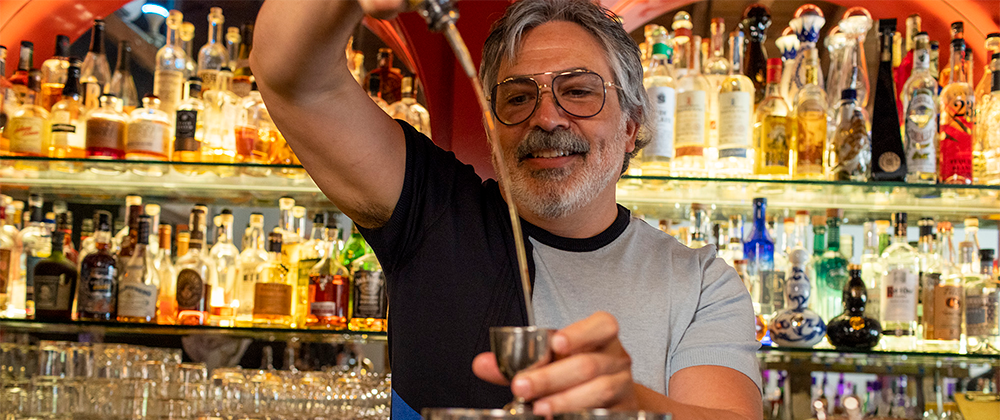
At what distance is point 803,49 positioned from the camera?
219cm

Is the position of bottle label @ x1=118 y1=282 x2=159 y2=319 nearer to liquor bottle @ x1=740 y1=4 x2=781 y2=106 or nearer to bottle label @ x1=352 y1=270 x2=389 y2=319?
Result: bottle label @ x1=352 y1=270 x2=389 y2=319

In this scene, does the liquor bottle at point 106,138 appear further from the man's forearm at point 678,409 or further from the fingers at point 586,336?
the fingers at point 586,336

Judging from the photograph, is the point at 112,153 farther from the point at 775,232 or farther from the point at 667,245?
the point at 775,232

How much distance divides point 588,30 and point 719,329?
567mm

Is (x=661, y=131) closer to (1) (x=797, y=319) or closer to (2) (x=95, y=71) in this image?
(1) (x=797, y=319)

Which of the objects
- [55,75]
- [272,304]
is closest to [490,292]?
[272,304]

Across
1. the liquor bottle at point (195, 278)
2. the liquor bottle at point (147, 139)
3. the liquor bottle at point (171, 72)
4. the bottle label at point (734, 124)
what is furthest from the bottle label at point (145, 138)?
the bottle label at point (734, 124)

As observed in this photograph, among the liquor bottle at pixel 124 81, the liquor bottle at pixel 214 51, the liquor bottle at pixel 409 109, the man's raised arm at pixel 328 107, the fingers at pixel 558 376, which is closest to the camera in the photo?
the fingers at pixel 558 376

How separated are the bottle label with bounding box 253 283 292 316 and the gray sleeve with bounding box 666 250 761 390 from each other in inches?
43.7

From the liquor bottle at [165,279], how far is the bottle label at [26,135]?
361 mm

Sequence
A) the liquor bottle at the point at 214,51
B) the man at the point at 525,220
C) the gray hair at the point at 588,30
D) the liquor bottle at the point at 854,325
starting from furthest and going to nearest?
the liquor bottle at the point at 214,51
the liquor bottle at the point at 854,325
the gray hair at the point at 588,30
the man at the point at 525,220

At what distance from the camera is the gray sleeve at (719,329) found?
121 centimetres

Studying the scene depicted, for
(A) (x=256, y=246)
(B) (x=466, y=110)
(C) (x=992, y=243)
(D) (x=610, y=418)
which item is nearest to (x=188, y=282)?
(A) (x=256, y=246)

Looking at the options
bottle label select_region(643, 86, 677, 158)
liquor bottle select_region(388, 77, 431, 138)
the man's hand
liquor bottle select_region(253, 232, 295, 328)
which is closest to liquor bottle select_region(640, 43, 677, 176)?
A: bottle label select_region(643, 86, 677, 158)
